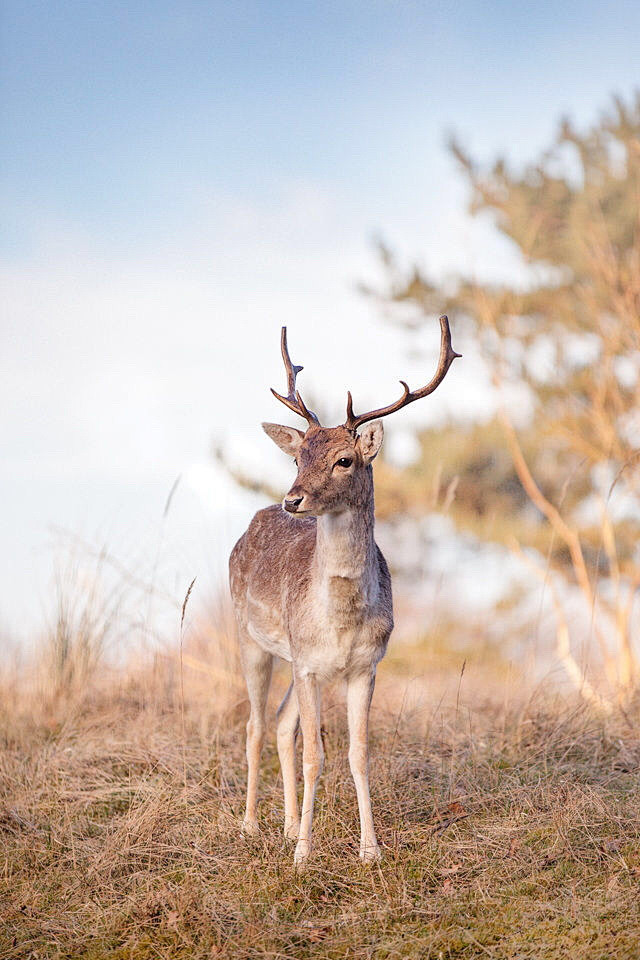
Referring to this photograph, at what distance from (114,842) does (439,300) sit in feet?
46.7

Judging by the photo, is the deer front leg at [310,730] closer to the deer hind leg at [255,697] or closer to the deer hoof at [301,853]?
the deer hoof at [301,853]

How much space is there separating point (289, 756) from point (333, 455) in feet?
5.79

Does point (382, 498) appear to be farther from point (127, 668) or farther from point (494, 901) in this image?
point (494, 901)

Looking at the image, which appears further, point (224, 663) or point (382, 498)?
point (382, 498)

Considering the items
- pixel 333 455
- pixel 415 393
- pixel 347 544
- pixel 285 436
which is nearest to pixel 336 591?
pixel 347 544

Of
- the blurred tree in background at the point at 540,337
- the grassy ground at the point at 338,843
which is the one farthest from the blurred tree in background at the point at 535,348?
the grassy ground at the point at 338,843

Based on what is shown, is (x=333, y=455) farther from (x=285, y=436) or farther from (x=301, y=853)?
(x=301, y=853)

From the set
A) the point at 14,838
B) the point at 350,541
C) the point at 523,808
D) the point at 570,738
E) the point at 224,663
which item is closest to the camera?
the point at 350,541

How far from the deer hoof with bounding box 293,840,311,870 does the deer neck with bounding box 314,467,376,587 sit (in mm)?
1236

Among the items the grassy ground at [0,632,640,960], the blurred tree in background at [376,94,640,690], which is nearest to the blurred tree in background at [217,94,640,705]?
the blurred tree in background at [376,94,640,690]

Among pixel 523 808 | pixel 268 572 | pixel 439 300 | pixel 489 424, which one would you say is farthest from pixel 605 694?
pixel 439 300

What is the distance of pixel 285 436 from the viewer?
517 centimetres

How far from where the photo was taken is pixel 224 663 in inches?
338

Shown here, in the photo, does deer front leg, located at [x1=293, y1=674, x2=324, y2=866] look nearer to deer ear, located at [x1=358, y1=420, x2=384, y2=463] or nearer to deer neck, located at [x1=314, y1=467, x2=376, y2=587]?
deer neck, located at [x1=314, y1=467, x2=376, y2=587]
